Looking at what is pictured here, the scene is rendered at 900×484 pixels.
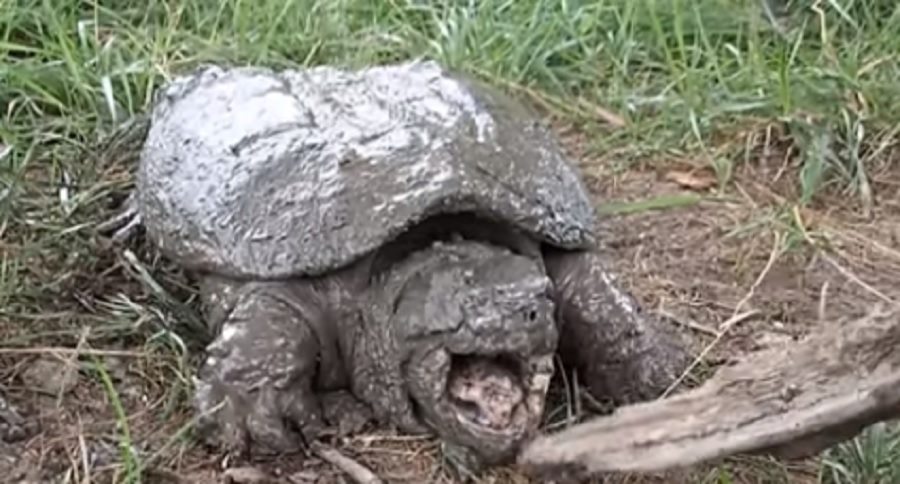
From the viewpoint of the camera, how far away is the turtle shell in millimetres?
2551

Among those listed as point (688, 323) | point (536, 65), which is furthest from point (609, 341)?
point (536, 65)

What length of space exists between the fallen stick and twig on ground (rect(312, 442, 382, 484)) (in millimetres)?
325

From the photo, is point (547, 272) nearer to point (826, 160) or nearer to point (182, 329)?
point (182, 329)

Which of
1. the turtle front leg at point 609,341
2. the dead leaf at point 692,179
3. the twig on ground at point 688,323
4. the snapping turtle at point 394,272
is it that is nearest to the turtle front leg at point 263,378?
the snapping turtle at point 394,272

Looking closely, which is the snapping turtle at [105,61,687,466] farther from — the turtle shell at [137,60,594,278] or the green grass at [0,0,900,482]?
the green grass at [0,0,900,482]

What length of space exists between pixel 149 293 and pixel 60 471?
1.44 ft

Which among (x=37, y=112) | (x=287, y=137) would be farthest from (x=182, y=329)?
(x=37, y=112)

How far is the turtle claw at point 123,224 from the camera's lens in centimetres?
305

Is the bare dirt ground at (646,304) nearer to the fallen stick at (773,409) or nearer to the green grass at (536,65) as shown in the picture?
the green grass at (536,65)

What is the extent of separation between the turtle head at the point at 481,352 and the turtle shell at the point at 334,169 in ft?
0.39

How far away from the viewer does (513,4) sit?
12.5 ft

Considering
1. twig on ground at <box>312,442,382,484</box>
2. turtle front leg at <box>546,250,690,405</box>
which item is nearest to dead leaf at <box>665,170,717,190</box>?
turtle front leg at <box>546,250,690,405</box>

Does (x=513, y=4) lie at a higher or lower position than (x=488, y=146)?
lower

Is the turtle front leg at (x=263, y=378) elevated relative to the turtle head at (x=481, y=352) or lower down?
lower down
